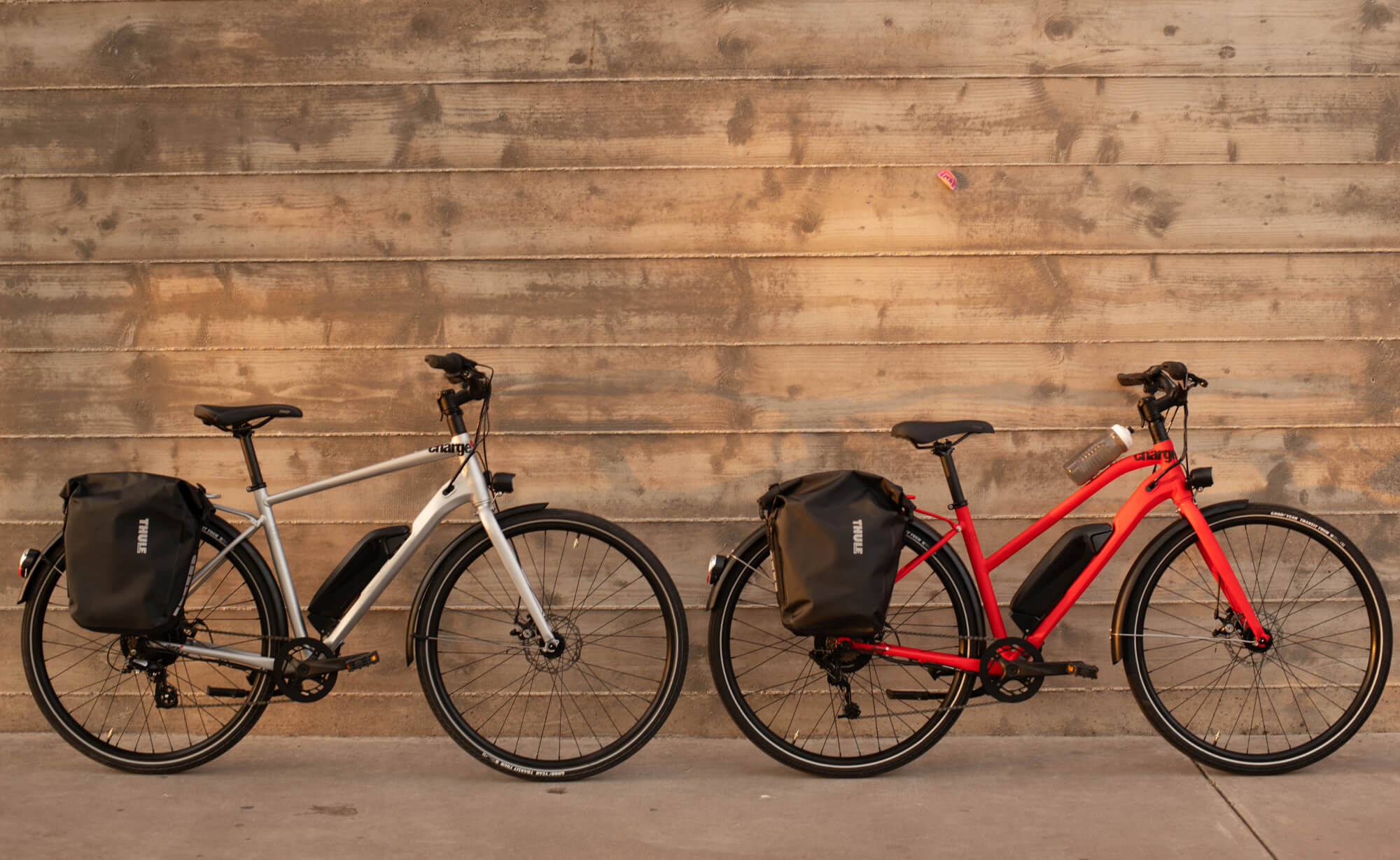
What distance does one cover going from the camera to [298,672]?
310 centimetres

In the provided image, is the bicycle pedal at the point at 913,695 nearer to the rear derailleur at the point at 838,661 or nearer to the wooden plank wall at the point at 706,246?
the rear derailleur at the point at 838,661

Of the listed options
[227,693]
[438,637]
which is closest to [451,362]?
[438,637]

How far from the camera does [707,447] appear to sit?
11.3 ft

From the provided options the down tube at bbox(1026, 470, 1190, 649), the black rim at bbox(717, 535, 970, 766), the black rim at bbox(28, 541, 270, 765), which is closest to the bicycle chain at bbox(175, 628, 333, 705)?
the black rim at bbox(28, 541, 270, 765)

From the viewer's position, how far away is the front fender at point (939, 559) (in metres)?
3.09

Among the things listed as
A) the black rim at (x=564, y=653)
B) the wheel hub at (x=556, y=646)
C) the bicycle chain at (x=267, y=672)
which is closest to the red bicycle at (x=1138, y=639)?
the black rim at (x=564, y=653)

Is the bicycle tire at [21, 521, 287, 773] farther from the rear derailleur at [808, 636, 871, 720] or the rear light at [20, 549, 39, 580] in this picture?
the rear derailleur at [808, 636, 871, 720]

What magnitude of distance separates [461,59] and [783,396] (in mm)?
1405

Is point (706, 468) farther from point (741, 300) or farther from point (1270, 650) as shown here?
point (1270, 650)

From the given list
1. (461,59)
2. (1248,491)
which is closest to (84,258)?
(461,59)

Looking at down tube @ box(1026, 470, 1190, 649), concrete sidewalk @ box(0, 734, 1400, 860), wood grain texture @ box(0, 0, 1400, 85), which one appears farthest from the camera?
wood grain texture @ box(0, 0, 1400, 85)

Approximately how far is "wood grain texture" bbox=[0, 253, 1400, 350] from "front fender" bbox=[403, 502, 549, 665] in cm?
59

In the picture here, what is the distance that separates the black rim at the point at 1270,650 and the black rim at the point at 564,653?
155 cm

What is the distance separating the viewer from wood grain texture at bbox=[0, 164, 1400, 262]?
340 centimetres
